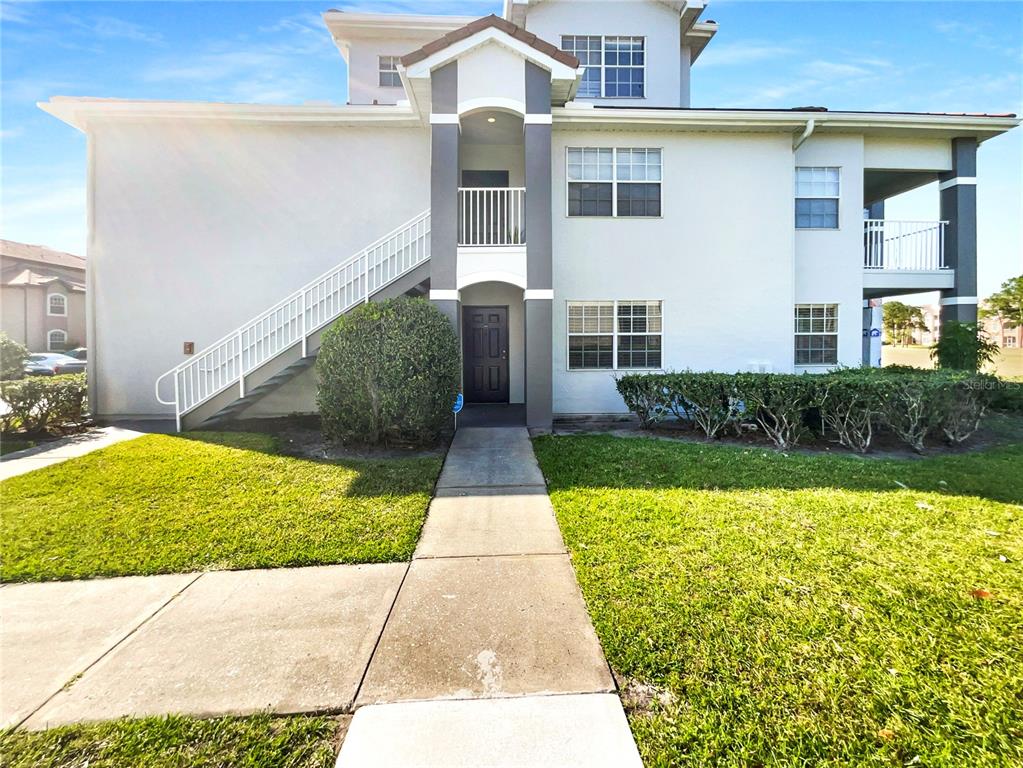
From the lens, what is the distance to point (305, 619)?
3.16 meters

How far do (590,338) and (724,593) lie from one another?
7.44 metres

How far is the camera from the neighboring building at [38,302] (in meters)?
27.4

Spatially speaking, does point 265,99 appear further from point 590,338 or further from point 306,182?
point 590,338

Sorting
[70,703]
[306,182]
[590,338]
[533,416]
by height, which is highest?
[306,182]

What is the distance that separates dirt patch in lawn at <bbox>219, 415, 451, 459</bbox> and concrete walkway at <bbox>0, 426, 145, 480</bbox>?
1.78 meters

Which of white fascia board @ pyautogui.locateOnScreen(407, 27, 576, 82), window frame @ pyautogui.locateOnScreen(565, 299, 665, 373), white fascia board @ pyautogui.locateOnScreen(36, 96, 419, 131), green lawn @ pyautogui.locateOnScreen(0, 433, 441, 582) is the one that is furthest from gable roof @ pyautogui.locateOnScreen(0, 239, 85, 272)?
window frame @ pyautogui.locateOnScreen(565, 299, 665, 373)

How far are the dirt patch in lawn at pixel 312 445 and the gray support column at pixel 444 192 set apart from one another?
2.54 meters

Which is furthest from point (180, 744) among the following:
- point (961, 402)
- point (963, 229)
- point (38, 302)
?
point (38, 302)

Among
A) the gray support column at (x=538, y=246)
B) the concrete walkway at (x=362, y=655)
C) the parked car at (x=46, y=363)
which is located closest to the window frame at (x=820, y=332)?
the gray support column at (x=538, y=246)

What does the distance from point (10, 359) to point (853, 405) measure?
17.0m

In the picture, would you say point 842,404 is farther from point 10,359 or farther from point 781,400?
point 10,359

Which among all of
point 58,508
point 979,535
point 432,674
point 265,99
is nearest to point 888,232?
point 979,535

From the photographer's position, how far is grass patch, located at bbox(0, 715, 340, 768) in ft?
6.85

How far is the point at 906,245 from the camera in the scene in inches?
451
